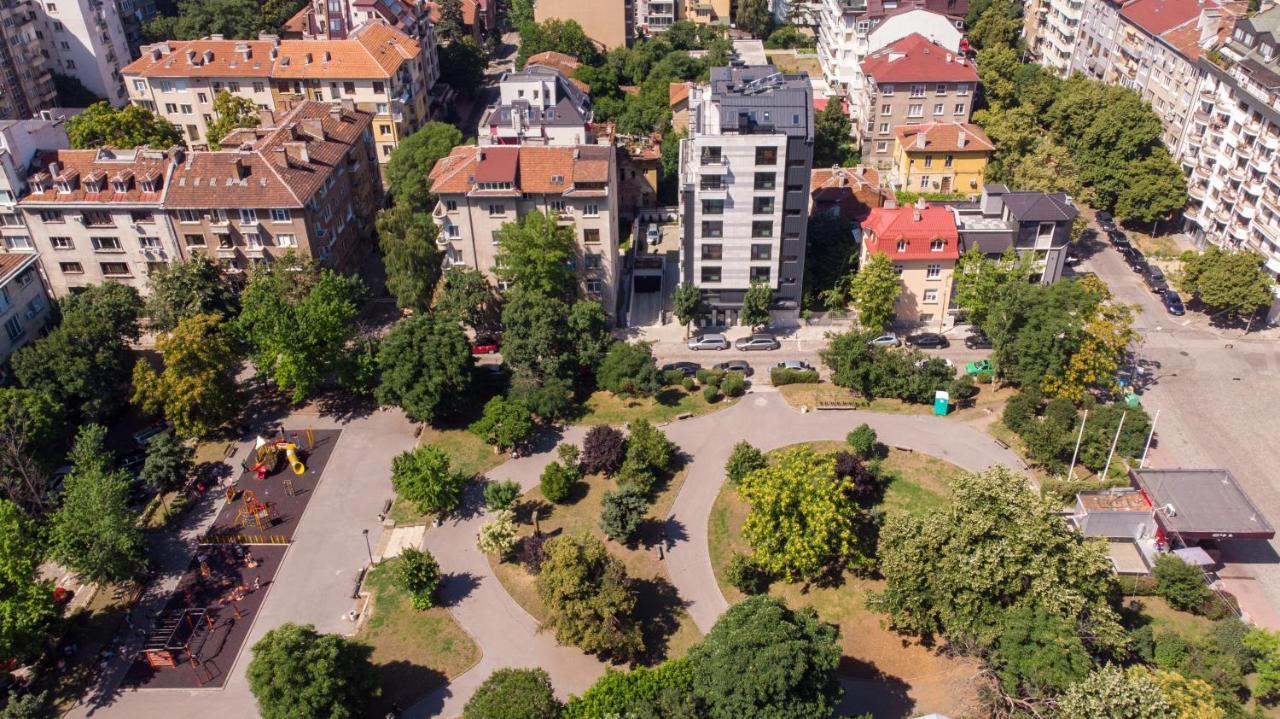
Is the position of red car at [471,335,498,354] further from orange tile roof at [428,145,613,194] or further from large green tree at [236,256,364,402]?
orange tile roof at [428,145,613,194]

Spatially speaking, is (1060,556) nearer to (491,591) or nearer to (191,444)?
(491,591)

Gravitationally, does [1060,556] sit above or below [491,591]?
above

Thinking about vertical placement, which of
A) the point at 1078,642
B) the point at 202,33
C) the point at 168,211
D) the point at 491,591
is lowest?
the point at 491,591

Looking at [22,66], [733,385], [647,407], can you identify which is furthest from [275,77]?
[733,385]

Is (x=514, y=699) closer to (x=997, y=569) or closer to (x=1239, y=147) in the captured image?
(x=997, y=569)

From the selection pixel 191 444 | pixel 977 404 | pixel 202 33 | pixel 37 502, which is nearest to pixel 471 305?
pixel 191 444

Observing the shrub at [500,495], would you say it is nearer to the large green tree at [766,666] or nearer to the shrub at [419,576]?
the shrub at [419,576]
